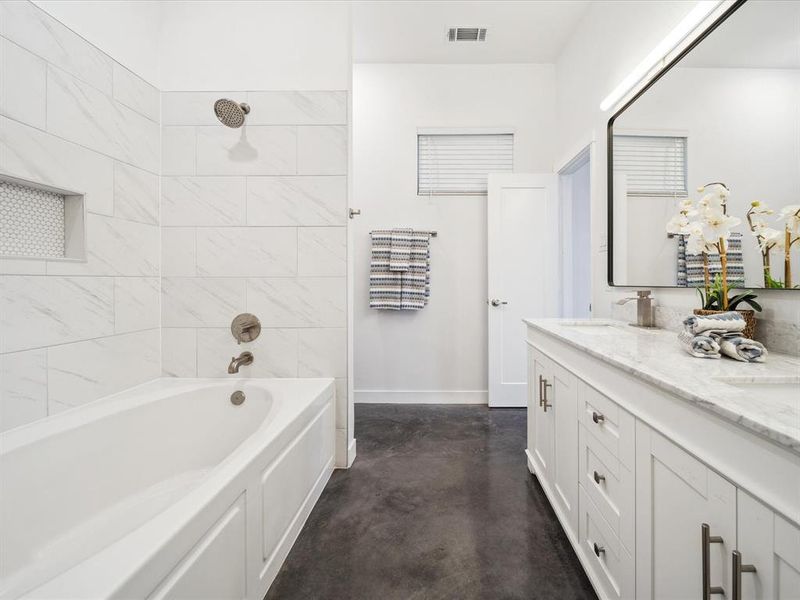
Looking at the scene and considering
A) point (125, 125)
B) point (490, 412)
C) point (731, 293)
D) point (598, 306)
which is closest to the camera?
point (731, 293)

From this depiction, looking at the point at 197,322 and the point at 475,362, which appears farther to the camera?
the point at 475,362

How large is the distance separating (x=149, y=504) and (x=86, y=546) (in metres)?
0.21

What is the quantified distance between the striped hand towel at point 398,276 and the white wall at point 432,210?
0.48 ft

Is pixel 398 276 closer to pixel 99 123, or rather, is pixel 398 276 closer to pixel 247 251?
pixel 247 251

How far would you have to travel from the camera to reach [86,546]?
1.12 meters

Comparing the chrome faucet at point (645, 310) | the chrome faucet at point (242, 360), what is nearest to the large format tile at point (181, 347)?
the chrome faucet at point (242, 360)

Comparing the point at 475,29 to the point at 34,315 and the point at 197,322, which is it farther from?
the point at 34,315

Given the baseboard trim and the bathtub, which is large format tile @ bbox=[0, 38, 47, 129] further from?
the baseboard trim

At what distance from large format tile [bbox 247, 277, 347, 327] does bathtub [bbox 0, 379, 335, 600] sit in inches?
13.0

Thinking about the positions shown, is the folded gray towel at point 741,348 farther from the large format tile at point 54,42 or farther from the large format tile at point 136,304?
the large format tile at point 54,42

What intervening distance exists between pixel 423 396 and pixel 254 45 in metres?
2.68

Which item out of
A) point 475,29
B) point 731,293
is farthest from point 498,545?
point 475,29

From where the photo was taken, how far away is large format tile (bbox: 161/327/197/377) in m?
1.89

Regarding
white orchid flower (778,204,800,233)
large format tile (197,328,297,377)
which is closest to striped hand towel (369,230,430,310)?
large format tile (197,328,297,377)
